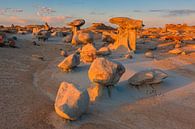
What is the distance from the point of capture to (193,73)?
72.0 feet

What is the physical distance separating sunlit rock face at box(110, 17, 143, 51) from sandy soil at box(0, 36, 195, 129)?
35.8 feet

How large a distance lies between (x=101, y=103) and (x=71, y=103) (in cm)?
304

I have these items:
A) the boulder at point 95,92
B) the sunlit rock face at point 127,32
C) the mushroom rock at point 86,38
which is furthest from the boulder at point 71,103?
the mushroom rock at point 86,38

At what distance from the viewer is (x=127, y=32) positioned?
107ft

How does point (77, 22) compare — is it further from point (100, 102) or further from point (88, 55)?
point (100, 102)

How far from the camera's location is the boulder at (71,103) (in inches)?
438

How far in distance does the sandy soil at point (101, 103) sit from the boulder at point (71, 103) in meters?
0.34

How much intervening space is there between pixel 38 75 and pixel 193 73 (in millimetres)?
12252

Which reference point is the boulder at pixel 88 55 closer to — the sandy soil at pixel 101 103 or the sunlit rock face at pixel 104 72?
the sandy soil at pixel 101 103

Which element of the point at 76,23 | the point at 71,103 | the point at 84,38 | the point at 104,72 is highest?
the point at 76,23

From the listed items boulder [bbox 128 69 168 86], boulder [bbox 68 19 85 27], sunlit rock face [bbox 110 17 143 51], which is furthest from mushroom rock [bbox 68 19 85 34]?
boulder [bbox 128 69 168 86]

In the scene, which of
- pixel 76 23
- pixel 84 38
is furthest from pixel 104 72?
pixel 76 23

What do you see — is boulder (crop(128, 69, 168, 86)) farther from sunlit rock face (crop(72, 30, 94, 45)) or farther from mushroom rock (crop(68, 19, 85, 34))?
mushroom rock (crop(68, 19, 85, 34))

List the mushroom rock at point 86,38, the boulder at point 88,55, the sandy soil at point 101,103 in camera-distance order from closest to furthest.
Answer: the sandy soil at point 101,103 < the boulder at point 88,55 < the mushroom rock at point 86,38
